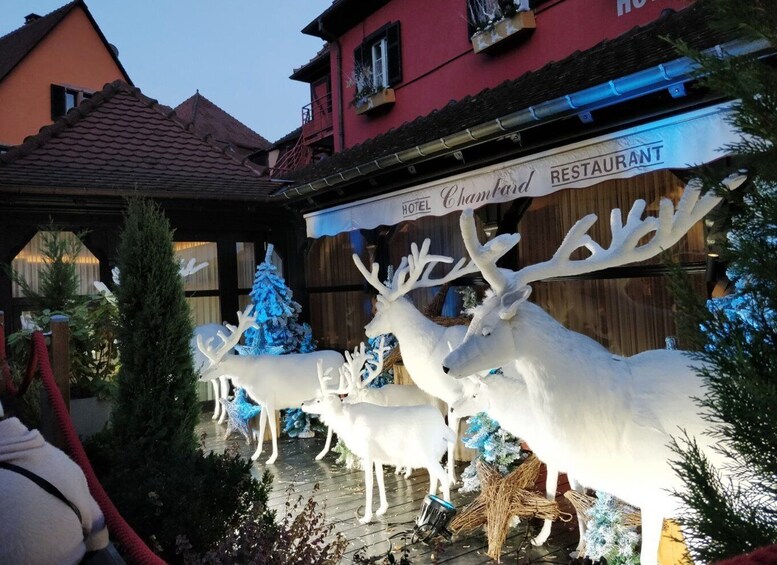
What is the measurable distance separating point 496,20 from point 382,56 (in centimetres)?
401

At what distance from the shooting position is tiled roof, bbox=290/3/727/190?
5.34 meters

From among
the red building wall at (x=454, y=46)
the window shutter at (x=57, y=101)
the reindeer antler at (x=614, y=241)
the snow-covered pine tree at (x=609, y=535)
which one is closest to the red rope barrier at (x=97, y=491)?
the reindeer antler at (x=614, y=241)

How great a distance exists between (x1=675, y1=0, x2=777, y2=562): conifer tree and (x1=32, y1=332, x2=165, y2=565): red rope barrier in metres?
1.83

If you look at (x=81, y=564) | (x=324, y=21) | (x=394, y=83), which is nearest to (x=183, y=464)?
(x=81, y=564)

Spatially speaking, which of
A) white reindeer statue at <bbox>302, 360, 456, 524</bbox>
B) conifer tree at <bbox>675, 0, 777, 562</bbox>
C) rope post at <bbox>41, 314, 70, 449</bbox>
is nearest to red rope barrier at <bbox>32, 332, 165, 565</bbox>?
rope post at <bbox>41, 314, 70, 449</bbox>

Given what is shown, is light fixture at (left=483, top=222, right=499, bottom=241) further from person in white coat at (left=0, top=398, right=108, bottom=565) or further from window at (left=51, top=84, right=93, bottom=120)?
window at (left=51, top=84, right=93, bottom=120)

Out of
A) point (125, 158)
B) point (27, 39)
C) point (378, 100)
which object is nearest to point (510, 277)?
point (125, 158)

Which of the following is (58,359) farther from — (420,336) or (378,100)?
(378,100)

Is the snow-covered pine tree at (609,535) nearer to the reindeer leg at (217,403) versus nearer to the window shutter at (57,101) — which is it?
the reindeer leg at (217,403)

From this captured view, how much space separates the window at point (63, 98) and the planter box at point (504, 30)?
13975 mm

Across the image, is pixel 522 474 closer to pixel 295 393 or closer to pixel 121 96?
pixel 295 393

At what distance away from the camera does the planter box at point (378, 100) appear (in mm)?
12703

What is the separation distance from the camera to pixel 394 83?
1264 centimetres

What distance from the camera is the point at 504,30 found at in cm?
951
